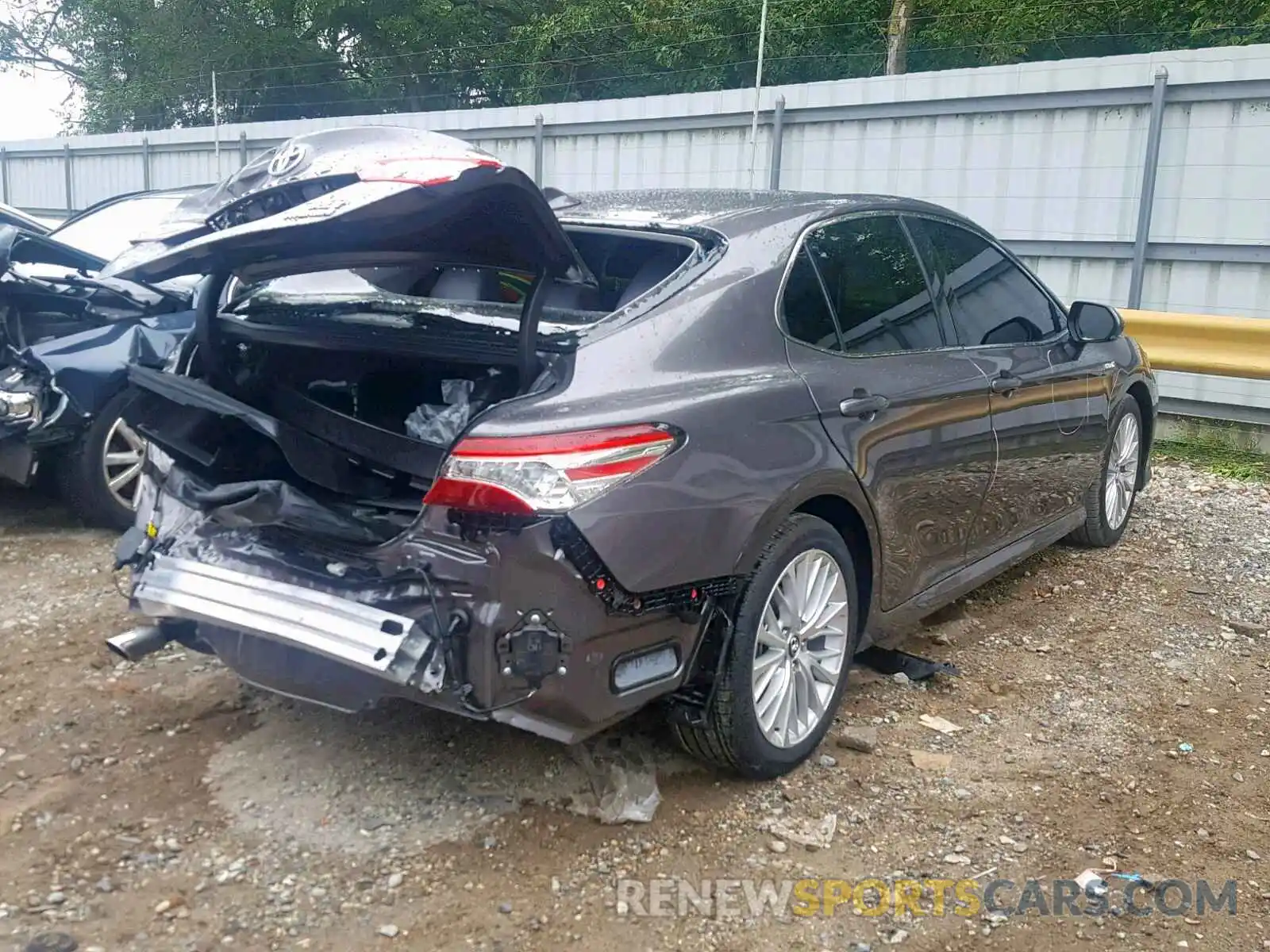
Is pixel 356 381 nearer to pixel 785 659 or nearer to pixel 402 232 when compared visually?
pixel 402 232

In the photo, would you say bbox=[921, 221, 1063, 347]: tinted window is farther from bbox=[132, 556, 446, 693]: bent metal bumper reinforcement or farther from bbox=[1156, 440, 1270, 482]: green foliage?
bbox=[1156, 440, 1270, 482]: green foliage

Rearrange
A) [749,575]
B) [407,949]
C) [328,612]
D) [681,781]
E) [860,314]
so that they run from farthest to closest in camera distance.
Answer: [860,314]
[681,781]
[749,575]
[328,612]
[407,949]

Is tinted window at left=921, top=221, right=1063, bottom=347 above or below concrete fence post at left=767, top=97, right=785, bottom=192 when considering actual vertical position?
below

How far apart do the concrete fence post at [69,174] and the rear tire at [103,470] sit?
15.4 metres

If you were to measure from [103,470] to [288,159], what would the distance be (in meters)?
3.24

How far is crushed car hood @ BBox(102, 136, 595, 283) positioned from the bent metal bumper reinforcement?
0.77m

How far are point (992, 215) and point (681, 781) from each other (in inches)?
247

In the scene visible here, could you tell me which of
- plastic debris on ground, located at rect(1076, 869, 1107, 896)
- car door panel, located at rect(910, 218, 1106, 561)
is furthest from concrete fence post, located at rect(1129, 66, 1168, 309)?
plastic debris on ground, located at rect(1076, 869, 1107, 896)

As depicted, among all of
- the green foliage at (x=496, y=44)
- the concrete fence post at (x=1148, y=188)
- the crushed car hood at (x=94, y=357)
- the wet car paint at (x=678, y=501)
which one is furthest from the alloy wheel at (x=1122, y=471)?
the green foliage at (x=496, y=44)

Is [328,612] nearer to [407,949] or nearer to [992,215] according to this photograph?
[407,949]

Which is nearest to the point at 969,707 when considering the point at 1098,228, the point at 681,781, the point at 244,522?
the point at 681,781

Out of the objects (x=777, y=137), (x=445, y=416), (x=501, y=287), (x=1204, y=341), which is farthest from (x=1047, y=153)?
(x=445, y=416)

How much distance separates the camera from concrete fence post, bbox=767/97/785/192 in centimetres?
921

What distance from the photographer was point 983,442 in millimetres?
4031
